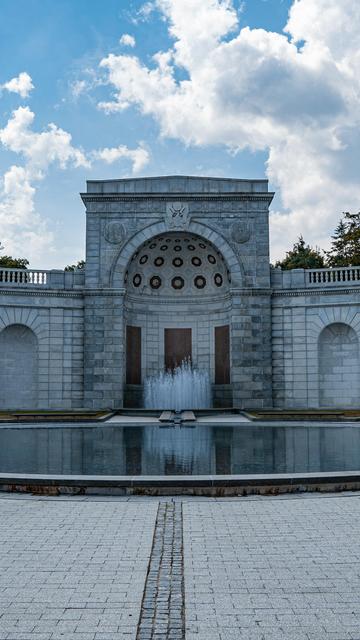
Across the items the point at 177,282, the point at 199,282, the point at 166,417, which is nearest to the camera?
the point at 166,417

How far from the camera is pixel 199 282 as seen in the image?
113 ft

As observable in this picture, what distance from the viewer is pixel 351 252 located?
152 ft

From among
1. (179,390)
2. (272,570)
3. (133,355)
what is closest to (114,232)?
(133,355)

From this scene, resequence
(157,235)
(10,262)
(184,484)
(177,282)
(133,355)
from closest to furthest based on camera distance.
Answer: (184,484)
(157,235)
(133,355)
(177,282)
(10,262)

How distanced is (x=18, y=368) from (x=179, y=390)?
8.65 meters

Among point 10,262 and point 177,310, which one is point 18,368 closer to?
point 177,310

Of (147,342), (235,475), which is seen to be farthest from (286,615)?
(147,342)

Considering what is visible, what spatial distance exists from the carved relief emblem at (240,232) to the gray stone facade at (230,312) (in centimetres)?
5

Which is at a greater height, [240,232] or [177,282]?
[240,232]

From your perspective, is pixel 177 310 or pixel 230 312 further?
pixel 177 310

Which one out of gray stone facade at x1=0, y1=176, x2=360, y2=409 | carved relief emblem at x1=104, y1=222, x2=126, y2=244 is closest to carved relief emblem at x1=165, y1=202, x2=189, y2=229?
gray stone facade at x1=0, y1=176, x2=360, y2=409

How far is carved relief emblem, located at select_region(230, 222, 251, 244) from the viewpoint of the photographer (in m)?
31.2

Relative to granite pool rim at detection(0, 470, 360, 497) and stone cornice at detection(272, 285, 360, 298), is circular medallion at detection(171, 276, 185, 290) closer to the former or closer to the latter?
stone cornice at detection(272, 285, 360, 298)

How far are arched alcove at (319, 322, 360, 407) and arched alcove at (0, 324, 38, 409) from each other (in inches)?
591
